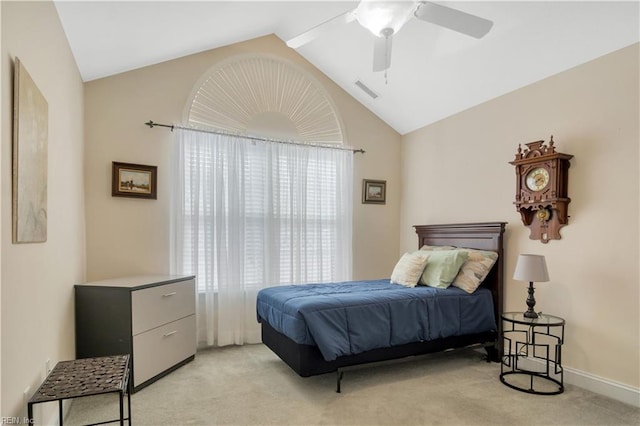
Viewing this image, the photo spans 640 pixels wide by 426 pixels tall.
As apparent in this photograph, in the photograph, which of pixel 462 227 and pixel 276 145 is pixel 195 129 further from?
pixel 462 227

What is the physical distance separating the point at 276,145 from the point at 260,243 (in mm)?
1095

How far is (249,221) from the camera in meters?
3.98

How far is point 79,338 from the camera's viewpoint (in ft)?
9.10

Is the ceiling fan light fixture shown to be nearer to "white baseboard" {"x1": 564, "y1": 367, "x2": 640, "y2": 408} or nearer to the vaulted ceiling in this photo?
the vaulted ceiling

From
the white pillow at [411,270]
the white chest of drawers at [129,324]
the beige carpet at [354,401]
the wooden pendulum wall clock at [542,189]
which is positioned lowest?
the beige carpet at [354,401]

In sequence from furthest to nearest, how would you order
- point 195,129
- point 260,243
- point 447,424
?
point 260,243 → point 195,129 → point 447,424

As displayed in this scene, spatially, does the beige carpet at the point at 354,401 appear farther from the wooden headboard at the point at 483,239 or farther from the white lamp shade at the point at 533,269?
the white lamp shade at the point at 533,269

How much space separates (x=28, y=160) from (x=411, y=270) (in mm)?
2969

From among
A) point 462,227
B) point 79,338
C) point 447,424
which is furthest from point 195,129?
point 447,424

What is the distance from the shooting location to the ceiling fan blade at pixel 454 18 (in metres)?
2.08

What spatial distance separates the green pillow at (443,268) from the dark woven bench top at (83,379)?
253 centimetres

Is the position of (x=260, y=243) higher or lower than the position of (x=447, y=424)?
higher

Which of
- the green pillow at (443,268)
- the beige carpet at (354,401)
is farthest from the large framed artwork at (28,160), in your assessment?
the green pillow at (443,268)

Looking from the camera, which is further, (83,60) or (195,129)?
(195,129)
